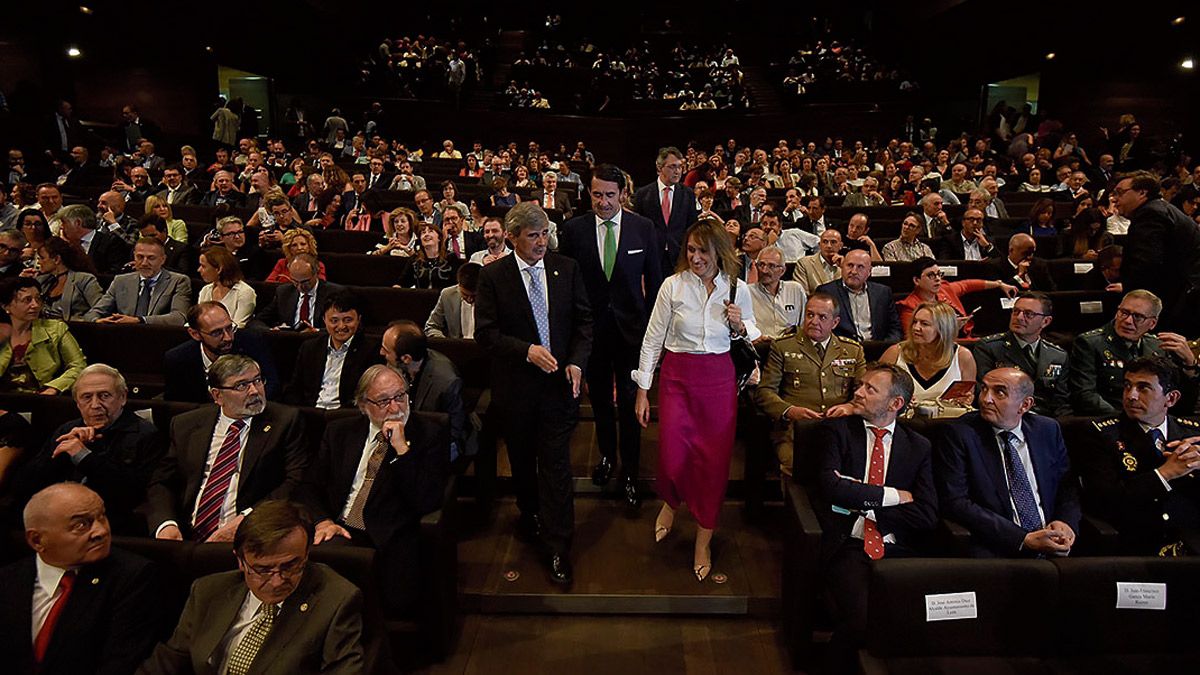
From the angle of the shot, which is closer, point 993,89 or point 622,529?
point 622,529

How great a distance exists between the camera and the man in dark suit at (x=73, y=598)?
1.92m

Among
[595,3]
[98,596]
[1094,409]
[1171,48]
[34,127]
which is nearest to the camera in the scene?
[98,596]

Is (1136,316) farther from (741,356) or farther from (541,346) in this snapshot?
(541,346)

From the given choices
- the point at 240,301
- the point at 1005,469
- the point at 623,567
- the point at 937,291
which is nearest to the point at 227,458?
the point at 623,567

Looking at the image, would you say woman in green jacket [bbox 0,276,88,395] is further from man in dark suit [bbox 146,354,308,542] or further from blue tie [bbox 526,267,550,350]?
blue tie [bbox 526,267,550,350]

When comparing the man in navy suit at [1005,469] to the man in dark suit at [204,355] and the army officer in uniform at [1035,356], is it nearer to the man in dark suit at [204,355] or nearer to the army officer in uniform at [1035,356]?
the army officer in uniform at [1035,356]

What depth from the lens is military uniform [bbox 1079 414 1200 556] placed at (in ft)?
8.06

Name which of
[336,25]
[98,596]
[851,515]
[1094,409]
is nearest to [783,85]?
[336,25]

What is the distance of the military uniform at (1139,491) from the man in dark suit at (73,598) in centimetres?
296

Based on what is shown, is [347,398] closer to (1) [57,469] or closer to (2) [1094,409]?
(1) [57,469]

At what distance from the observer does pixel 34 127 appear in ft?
32.8

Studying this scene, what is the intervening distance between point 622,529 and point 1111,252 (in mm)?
3710

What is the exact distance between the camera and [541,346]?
2.73m

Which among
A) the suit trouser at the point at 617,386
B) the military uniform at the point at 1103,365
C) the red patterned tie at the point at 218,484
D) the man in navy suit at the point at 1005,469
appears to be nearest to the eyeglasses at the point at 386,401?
the red patterned tie at the point at 218,484
